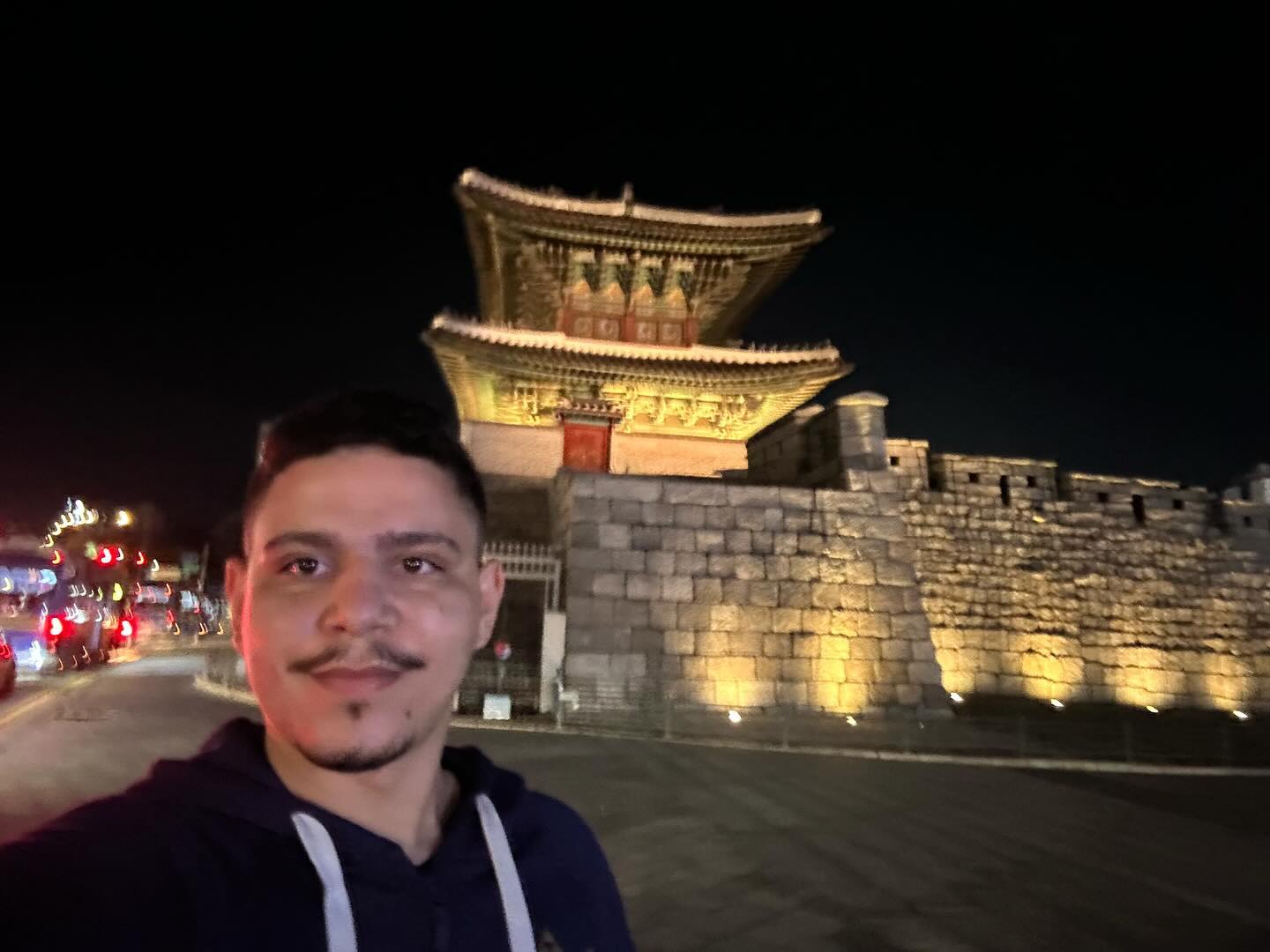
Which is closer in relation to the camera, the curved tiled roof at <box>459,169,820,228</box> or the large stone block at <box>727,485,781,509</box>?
the large stone block at <box>727,485,781,509</box>

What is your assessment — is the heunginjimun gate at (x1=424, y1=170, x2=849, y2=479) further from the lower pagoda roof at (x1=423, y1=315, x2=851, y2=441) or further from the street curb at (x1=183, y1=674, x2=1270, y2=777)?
the street curb at (x1=183, y1=674, x2=1270, y2=777)

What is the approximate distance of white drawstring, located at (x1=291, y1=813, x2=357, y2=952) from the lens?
1.06 meters

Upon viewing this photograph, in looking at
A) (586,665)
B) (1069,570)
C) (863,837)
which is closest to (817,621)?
(586,665)

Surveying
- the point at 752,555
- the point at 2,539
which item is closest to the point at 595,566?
the point at 752,555

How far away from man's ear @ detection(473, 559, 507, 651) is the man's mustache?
8.9 inches

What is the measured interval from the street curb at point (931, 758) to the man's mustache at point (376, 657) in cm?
854

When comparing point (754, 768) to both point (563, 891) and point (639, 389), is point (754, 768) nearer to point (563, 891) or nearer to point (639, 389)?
point (563, 891)

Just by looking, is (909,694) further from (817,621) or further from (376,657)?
(376,657)

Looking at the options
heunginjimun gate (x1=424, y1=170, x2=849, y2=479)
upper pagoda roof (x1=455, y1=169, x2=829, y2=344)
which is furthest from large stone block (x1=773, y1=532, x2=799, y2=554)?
upper pagoda roof (x1=455, y1=169, x2=829, y2=344)

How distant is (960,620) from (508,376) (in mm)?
12200

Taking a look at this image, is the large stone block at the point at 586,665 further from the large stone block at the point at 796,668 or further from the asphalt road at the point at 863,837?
the large stone block at the point at 796,668

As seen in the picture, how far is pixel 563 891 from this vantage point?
139cm

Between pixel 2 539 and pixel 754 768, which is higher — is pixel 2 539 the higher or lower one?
the higher one

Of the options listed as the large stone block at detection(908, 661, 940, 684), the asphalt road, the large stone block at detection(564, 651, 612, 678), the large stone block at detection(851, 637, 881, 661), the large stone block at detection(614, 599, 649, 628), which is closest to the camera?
the asphalt road
